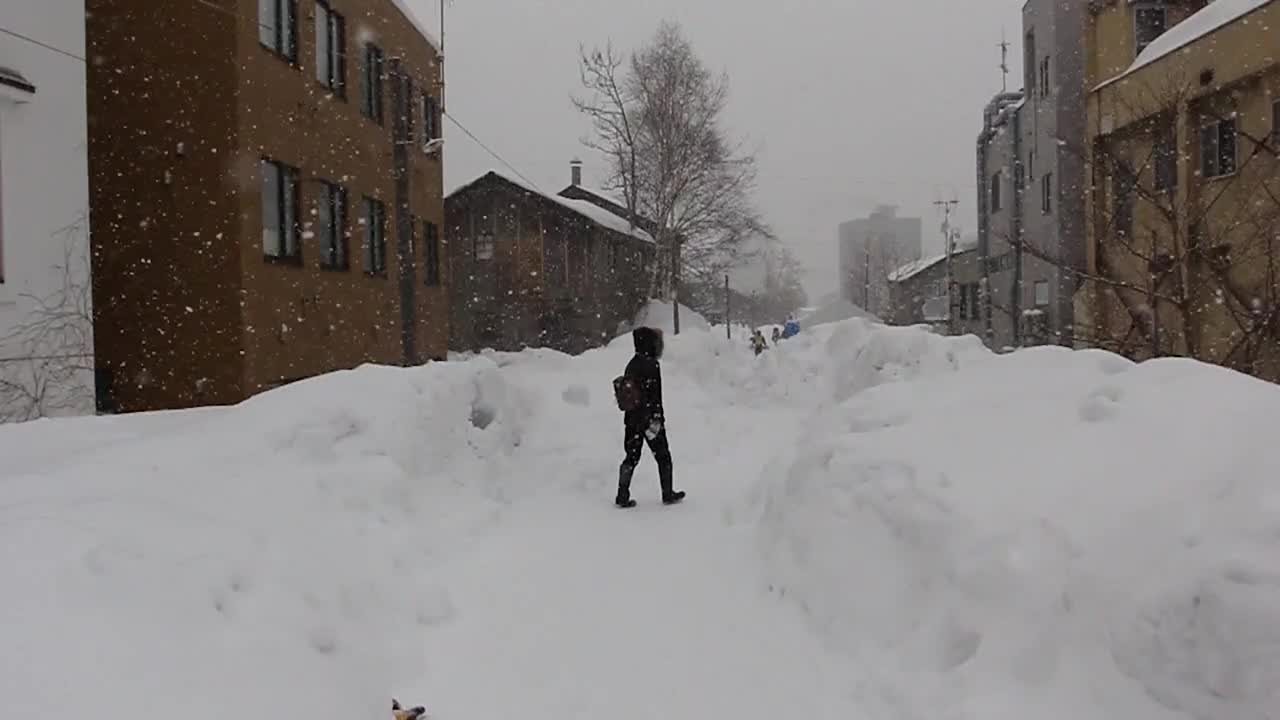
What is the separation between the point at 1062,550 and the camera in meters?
3.85

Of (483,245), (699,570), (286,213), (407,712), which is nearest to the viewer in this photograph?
(407,712)

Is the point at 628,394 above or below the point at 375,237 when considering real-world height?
below

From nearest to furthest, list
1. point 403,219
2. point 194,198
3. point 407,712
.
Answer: point 407,712 → point 194,198 → point 403,219

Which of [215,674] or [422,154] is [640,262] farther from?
[215,674]

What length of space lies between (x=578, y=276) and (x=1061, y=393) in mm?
34230

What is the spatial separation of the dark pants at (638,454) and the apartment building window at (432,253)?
16.5 meters

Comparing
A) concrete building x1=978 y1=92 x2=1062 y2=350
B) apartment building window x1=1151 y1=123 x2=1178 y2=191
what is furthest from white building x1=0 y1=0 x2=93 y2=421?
concrete building x1=978 y1=92 x2=1062 y2=350

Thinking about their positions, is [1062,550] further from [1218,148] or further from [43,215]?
[1218,148]

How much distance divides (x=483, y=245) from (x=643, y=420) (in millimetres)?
30606

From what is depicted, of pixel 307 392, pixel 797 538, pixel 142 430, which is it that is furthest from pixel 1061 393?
pixel 142 430

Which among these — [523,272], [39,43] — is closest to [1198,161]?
[39,43]

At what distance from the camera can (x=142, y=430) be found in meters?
7.62

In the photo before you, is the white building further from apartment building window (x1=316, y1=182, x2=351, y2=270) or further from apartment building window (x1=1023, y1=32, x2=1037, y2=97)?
apartment building window (x1=1023, y1=32, x2=1037, y2=97)

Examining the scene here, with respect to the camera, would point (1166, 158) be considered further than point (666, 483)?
Yes
